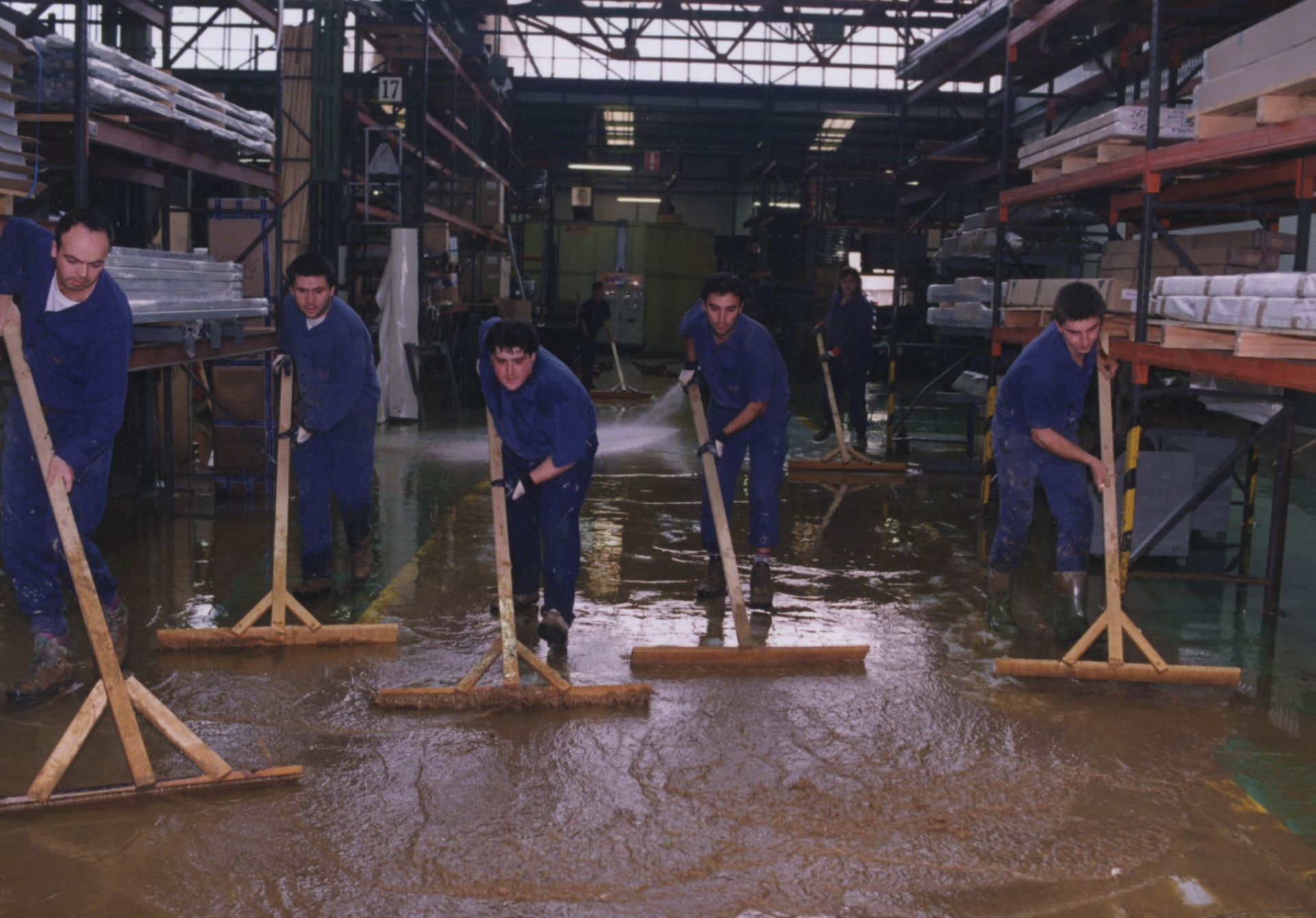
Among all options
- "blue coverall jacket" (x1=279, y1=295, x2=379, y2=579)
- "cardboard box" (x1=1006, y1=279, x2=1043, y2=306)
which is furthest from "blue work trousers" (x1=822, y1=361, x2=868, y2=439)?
"blue coverall jacket" (x1=279, y1=295, x2=379, y2=579)

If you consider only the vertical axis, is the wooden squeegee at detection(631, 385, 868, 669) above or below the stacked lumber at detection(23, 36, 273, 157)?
below

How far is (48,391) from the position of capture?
508 centimetres

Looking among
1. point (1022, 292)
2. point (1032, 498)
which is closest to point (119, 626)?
point (1032, 498)

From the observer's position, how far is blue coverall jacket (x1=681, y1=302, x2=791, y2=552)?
662 cm

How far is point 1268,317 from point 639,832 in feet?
11.5

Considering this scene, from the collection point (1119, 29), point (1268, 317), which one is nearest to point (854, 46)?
point (1119, 29)

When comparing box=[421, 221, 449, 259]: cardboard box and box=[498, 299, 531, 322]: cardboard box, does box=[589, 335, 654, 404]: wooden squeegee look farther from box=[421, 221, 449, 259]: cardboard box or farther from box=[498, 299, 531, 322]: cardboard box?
box=[421, 221, 449, 259]: cardboard box

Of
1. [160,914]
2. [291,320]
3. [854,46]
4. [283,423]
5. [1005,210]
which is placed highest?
[854,46]

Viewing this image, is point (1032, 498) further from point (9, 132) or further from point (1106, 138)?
point (9, 132)

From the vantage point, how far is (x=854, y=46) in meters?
28.0

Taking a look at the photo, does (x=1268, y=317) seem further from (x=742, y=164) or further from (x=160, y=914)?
(x=742, y=164)

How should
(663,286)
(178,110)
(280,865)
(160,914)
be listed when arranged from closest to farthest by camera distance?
(160,914), (280,865), (178,110), (663,286)

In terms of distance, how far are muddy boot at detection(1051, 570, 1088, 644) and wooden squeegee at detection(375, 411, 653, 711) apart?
7.74 feet

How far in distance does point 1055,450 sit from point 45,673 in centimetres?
458
